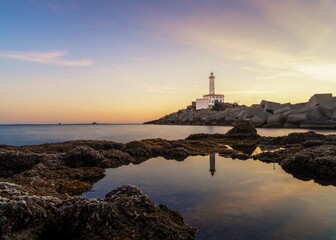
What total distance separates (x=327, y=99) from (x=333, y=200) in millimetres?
69912

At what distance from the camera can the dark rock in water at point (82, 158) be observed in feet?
45.5

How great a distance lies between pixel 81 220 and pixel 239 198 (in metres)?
5.02

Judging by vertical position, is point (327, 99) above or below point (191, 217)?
above

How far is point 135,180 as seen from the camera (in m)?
11.3

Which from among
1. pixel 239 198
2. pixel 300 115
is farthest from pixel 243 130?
pixel 300 115

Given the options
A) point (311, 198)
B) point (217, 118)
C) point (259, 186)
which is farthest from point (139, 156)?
point (217, 118)

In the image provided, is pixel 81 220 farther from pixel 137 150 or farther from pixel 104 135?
pixel 104 135

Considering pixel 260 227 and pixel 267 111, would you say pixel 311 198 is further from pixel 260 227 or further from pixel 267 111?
pixel 267 111

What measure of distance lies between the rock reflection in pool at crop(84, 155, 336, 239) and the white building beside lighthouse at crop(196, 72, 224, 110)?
4960 inches

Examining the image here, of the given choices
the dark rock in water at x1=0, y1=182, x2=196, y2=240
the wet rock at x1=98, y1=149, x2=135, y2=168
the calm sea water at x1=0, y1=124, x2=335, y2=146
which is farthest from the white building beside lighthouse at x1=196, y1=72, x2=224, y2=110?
the dark rock in water at x1=0, y1=182, x2=196, y2=240

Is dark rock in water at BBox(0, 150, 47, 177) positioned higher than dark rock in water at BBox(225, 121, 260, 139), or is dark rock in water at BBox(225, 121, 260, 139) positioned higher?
dark rock in water at BBox(225, 121, 260, 139)

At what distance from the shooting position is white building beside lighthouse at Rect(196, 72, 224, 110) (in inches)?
5502

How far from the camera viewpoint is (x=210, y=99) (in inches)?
5586

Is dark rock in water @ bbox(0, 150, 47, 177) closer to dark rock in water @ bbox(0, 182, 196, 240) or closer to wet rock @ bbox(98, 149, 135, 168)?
wet rock @ bbox(98, 149, 135, 168)
